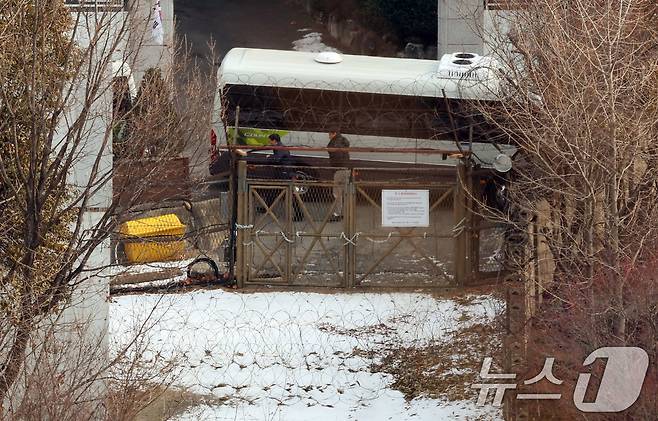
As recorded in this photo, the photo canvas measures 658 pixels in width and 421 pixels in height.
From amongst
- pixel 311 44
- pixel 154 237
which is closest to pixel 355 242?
pixel 154 237

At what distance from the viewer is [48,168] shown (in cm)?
870

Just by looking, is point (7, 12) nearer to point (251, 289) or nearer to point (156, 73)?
point (156, 73)

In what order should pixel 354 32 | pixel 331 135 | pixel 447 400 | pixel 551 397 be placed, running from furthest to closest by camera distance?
1. pixel 354 32
2. pixel 331 135
3. pixel 447 400
4. pixel 551 397

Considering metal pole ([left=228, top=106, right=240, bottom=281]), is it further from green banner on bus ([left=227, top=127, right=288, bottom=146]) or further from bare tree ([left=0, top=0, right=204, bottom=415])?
green banner on bus ([left=227, top=127, right=288, bottom=146])

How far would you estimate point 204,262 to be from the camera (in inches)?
596

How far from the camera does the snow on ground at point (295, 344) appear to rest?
10633 mm

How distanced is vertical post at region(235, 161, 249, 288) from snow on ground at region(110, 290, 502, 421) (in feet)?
1.30

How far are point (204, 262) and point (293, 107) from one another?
19.6 ft

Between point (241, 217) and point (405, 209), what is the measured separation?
2351 mm

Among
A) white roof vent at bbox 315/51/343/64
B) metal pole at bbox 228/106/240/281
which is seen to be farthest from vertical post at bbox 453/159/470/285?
white roof vent at bbox 315/51/343/64

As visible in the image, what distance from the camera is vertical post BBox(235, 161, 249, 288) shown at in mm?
14492

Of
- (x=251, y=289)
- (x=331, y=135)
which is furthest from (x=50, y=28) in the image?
(x=331, y=135)

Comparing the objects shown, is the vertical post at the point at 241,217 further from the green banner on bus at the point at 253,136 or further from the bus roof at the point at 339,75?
the green banner on bus at the point at 253,136

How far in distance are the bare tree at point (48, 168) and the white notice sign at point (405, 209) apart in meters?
5.47
